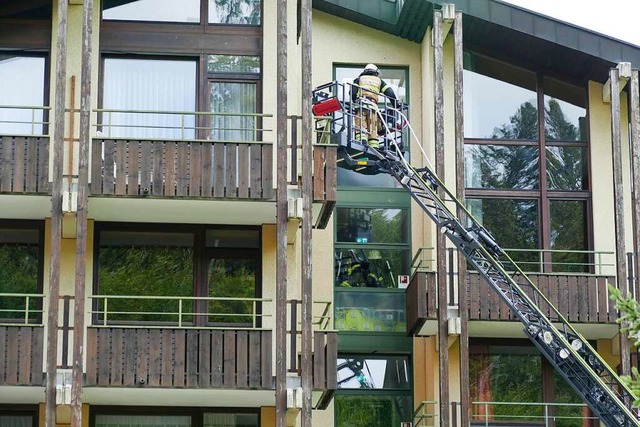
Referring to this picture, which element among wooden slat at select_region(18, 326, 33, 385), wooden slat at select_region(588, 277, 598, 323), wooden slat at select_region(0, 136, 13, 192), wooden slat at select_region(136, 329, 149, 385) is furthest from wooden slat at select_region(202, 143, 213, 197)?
wooden slat at select_region(588, 277, 598, 323)

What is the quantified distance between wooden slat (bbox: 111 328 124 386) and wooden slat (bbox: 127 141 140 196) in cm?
260

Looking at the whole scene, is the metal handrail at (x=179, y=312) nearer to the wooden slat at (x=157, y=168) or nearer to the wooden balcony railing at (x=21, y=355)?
the wooden balcony railing at (x=21, y=355)

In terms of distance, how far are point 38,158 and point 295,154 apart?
477cm

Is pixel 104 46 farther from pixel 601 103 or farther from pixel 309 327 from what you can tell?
pixel 601 103

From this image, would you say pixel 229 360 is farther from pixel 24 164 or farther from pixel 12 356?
pixel 24 164

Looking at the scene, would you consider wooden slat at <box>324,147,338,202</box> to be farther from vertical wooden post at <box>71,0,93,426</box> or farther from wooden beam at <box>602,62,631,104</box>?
wooden beam at <box>602,62,631,104</box>

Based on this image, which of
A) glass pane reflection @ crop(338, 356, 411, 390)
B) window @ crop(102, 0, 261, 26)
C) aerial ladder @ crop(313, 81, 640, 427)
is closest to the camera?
aerial ladder @ crop(313, 81, 640, 427)

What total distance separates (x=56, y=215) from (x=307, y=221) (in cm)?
457

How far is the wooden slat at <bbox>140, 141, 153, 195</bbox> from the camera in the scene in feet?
101

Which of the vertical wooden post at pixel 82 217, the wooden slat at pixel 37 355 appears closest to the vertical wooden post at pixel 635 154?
the vertical wooden post at pixel 82 217

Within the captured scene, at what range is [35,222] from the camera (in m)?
32.5

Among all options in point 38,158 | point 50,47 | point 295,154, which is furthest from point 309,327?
point 50,47

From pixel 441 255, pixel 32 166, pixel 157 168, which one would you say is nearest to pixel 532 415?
pixel 441 255

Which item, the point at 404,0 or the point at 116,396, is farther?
the point at 404,0
